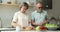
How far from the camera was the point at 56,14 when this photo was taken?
441 cm

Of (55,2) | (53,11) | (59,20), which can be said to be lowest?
(59,20)

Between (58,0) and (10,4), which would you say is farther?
(58,0)

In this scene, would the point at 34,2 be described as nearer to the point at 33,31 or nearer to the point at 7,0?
the point at 7,0

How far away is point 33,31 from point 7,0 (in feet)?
6.78

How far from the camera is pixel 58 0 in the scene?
14.5 ft

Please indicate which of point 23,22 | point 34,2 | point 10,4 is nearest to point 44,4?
point 34,2

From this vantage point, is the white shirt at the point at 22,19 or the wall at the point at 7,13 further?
the wall at the point at 7,13

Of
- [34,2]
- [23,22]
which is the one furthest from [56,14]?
[23,22]

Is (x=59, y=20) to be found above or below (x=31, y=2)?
below

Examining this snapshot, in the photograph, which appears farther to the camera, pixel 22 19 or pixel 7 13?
pixel 7 13

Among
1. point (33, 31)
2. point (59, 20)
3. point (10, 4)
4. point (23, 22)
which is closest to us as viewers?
point (33, 31)

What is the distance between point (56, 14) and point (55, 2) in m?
0.36

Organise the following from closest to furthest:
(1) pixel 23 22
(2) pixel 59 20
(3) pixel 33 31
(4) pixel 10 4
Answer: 1. (3) pixel 33 31
2. (1) pixel 23 22
3. (4) pixel 10 4
4. (2) pixel 59 20

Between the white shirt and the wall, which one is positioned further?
the wall
